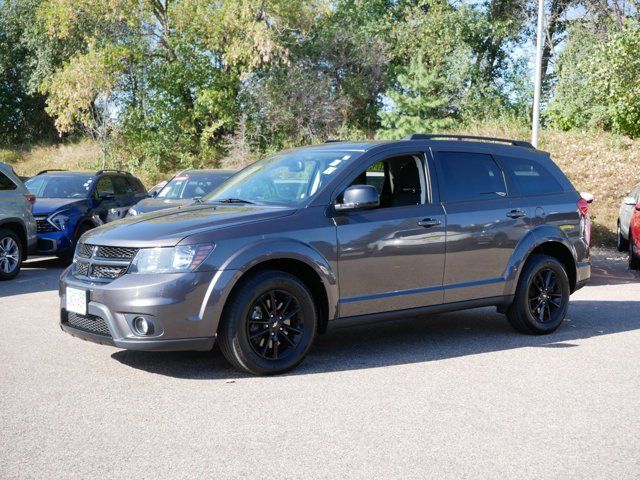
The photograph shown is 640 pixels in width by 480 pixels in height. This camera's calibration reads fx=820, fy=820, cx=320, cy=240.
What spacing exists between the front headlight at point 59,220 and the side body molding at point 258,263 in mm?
8984

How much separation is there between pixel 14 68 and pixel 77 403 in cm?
4215

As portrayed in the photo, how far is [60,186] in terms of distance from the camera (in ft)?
50.3

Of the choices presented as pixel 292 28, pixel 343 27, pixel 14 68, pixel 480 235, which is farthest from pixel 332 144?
pixel 14 68

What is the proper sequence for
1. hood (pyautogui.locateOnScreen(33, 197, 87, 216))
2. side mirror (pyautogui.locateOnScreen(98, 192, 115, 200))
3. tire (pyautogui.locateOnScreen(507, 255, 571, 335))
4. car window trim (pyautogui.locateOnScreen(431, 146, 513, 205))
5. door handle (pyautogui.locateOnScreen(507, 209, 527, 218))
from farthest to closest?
1. side mirror (pyautogui.locateOnScreen(98, 192, 115, 200))
2. hood (pyautogui.locateOnScreen(33, 197, 87, 216))
3. tire (pyautogui.locateOnScreen(507, 255, 571, 335))
4. door handle (pyautogui.locateOnScreen(507, 209, 527, 218))
5. car window trim (pyautogui.locateOnScreen(431, 146, 513, 205))

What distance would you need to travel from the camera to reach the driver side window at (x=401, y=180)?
7.05 m

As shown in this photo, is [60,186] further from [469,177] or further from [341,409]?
[341,409]

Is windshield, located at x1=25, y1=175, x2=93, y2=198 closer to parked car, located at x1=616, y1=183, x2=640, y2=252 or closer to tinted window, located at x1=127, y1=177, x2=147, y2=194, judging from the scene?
tinted window, located at x1=127, y1=177, x2=147, y2=194

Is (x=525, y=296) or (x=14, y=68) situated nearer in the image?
(x=525, y=296)

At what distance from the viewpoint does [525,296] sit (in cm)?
769

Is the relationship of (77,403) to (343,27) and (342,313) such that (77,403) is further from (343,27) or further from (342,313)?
(343,27)

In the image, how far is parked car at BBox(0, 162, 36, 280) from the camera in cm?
1198

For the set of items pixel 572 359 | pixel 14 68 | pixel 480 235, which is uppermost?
pixel 14 68

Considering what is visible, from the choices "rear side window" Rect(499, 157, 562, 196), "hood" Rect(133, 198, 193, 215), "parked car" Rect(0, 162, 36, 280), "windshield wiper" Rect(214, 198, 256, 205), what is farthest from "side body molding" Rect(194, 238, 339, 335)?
"parked car" Rect(0, 162, 36, 280)

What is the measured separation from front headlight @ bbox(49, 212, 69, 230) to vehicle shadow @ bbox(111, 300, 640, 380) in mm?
7660
